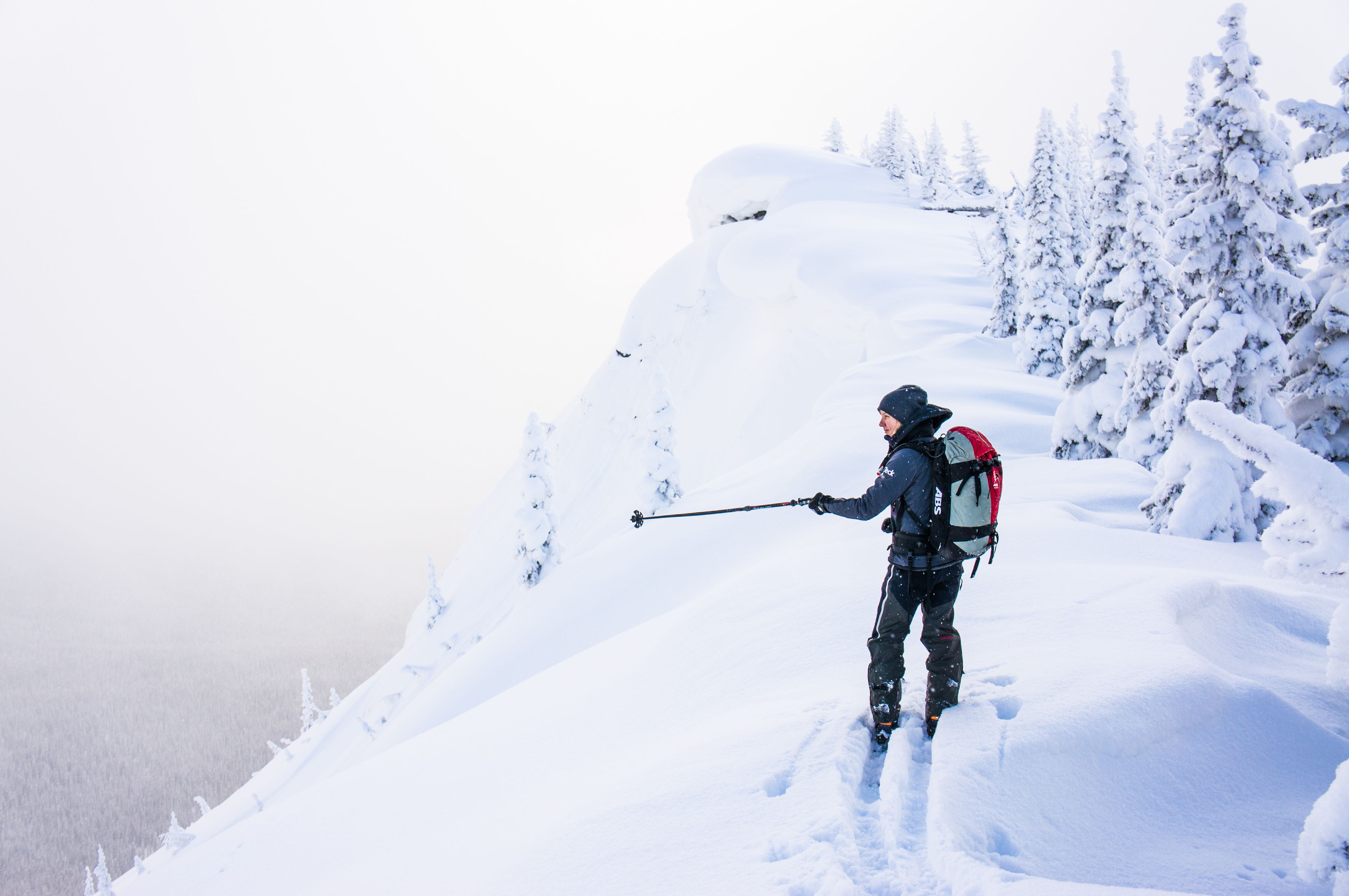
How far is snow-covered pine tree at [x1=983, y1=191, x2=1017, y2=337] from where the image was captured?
3250 centimetres

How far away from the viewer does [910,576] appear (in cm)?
504

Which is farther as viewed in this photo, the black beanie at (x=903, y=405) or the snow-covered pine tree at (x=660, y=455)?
the snow-covered pine tree at (x=660, y=455)

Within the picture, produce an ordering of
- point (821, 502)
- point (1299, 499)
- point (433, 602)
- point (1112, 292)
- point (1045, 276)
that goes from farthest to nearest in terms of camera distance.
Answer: point (433, 602), point (1045, 276), point (1112, 292), point (821, 502), point (1299, 499)

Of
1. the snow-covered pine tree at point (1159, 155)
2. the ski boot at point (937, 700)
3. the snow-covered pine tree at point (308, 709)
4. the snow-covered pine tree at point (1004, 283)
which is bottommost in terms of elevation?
the snow-covered pine tree at point (308, 709)

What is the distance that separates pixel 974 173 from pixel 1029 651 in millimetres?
80151

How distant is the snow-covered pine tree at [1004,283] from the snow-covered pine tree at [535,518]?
76.3ft

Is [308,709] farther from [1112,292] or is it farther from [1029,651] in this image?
[1029,651]

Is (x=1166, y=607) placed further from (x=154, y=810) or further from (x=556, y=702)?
(x=154, y=810)

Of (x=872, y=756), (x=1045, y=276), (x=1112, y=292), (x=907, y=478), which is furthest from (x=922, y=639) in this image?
(x=1045, y=276)

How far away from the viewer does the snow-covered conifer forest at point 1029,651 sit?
371 centimetres

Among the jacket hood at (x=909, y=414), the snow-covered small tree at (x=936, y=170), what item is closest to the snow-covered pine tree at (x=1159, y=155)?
the snow-covered small tree at (x=936, y=170)

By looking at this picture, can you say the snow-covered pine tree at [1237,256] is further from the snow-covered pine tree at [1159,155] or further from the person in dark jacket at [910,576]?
the snow-covered pine tree at [1159,155]

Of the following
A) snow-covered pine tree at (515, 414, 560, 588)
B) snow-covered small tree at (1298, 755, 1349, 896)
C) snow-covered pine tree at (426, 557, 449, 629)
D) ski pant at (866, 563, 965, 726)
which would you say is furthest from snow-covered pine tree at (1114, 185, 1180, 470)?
snow-covered pine tree at (426, 557, 449, 629)

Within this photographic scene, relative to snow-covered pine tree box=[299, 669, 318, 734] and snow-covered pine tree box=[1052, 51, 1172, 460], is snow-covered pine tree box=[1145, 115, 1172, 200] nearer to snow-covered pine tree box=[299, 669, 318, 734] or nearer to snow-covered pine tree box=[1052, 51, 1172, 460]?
snow-covered pine tree box=[1052, 51, 1172, 460]
